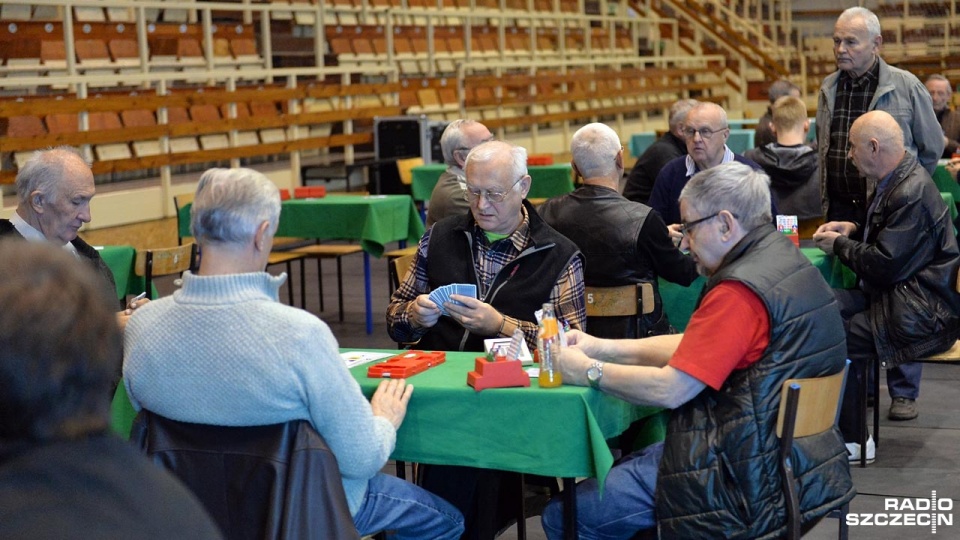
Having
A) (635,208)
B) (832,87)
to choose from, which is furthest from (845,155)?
(635,208)

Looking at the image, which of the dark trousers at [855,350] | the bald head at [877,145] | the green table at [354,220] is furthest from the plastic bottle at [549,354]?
the green table at [354,220]

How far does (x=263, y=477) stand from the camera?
2422mm

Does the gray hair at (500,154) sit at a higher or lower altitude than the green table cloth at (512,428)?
higher

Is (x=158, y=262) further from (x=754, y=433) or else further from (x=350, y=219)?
(x=754, y=433)

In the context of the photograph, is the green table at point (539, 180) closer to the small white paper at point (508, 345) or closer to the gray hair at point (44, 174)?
the gray hair at point (44, 174)

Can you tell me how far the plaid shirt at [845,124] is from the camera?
5438 mm

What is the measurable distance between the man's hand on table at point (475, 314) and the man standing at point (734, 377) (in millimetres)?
529

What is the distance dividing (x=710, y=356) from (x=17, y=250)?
1852mm

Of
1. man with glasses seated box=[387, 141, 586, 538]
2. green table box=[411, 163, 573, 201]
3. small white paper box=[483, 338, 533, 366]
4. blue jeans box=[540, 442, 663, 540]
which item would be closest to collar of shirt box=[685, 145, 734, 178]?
man with glasses seated box=[387, 141, 586, 538]

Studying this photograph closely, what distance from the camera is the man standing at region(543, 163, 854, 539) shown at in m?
2.76

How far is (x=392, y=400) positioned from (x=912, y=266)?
7.79 ft

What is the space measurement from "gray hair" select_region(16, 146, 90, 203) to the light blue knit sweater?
144 cm

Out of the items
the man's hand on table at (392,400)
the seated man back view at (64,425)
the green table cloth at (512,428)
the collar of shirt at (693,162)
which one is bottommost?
the green table cloth at (512,428)

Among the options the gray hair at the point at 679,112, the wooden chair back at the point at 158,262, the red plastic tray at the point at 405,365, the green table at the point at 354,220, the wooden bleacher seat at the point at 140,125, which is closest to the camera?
the red plastic tray at the point at 405,365
